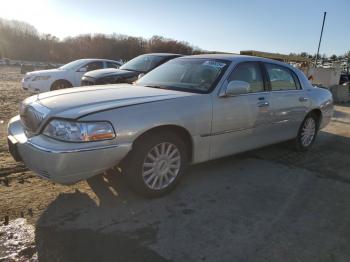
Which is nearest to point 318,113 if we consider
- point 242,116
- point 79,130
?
point 242,116

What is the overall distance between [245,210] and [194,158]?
833mm

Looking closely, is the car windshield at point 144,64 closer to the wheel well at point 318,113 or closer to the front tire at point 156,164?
the wheel well at point 318,113

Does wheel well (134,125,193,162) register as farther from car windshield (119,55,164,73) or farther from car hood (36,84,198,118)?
car windshield (119,55,164,73)

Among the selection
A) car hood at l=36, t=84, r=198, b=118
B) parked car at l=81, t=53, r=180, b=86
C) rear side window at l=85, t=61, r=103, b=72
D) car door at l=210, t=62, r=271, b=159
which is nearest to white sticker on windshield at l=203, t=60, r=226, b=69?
car door at l=210, t=62, r=271, b=159

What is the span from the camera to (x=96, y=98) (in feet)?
12.3

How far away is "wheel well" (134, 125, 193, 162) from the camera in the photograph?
3.63m

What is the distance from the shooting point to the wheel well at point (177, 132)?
→ 143 inches

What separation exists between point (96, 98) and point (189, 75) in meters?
1.38

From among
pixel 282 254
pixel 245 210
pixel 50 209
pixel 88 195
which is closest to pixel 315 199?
pixel 245 210

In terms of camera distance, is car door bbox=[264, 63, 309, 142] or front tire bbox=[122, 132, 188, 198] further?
car door bbox=[264, 63, 309, 142]

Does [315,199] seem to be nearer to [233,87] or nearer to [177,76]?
[233,87]

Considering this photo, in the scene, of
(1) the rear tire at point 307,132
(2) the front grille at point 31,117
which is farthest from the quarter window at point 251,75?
(2) the front grille at point 31,117

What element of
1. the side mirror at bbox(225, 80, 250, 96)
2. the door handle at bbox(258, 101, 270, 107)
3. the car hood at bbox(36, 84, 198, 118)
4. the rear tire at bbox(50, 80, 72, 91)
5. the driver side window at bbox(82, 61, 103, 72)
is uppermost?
the side mirror at bbox(225, 80, 250, 96)

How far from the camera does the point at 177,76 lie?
4.68 metres
